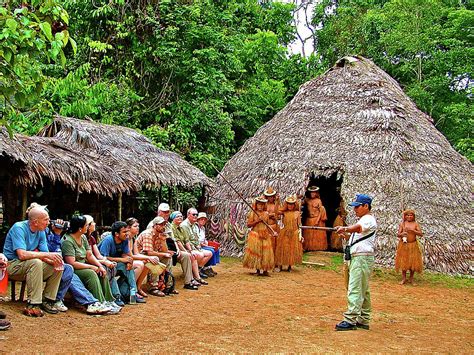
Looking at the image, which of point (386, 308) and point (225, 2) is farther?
point (225, 2)

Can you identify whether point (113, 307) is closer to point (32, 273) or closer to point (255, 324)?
point (32, 273)

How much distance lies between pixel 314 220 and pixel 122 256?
681cm

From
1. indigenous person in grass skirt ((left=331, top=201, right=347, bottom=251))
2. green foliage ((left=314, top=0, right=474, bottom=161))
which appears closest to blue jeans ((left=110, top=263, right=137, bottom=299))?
indigenous person in grass skirt ((left=331, top=201, right=347, bottom=251))

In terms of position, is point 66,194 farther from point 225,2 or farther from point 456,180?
point 225,2

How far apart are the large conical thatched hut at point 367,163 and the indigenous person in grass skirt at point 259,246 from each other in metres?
2.36

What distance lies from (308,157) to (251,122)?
7.79m

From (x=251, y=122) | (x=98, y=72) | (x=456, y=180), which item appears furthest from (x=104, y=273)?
(x=251, y=122)

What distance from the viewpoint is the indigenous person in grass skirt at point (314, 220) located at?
42.6ft

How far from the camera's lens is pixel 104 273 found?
648cm

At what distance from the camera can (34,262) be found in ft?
18.9

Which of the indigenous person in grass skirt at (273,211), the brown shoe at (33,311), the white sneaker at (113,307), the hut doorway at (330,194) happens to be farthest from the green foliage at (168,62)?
the brown shoe at (33,311)

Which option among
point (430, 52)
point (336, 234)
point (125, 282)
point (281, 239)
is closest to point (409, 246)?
point (281, 239)

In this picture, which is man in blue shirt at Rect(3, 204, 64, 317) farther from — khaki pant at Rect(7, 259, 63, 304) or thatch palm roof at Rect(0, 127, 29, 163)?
thatch palm roof at Rect(0, 127, 29, 163)

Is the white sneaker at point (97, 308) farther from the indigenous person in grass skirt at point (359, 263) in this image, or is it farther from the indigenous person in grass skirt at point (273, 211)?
the indigenous person in grass skirt at point (273, 211)
